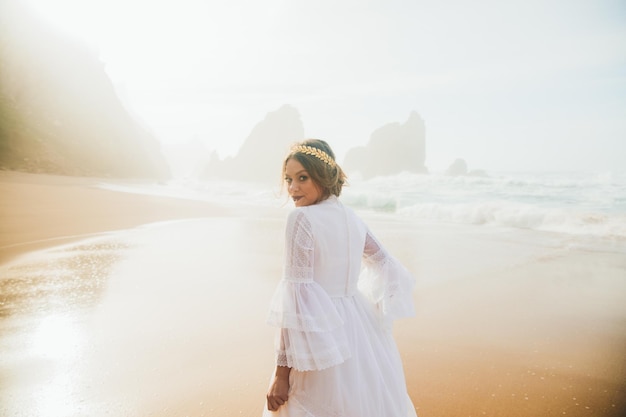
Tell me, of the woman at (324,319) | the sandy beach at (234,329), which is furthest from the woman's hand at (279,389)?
the sandy beach at (234,329)

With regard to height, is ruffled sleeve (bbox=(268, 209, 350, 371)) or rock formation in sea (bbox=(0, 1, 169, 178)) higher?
rock formation in sea (bbox=(0, 1, 169, 178))

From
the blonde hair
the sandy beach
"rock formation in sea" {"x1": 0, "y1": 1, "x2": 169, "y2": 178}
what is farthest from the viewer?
"rock formation in sea" {"x1": 0, "y1": 1, "x2": 169, "y2": 178}

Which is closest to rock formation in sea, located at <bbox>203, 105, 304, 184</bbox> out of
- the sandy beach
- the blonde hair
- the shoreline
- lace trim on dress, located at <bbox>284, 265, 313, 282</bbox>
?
the shoreline

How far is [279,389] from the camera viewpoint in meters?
1.37

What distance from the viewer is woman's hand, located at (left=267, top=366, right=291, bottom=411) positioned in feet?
4.49

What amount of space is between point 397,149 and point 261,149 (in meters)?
36.6

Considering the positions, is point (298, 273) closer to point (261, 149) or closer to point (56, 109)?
point (56, 109)

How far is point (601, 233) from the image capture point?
10070mm

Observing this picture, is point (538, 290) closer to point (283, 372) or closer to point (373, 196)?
point (283, 372)

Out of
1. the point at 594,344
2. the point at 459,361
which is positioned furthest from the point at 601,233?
the point at 459,361

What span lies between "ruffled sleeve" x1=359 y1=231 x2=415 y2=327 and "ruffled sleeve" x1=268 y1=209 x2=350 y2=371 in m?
0.38

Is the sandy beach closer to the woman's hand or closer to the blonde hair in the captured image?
the woman's hand

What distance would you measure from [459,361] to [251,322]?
6.74ft

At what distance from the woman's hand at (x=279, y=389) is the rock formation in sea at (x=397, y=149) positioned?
8194 cm
